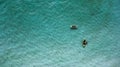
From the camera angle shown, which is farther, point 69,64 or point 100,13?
point 100,13

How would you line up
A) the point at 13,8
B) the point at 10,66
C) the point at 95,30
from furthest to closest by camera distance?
1. the point at 95,30
2. the point at 13,8
3. the point at 10,66

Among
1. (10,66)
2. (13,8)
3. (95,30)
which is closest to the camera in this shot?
(10,66)

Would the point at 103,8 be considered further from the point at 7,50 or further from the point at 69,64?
the point at 7,50

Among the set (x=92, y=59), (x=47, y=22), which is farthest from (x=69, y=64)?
(x=47, y=22)

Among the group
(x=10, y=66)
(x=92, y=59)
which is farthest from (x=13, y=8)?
(x=92, y=59)

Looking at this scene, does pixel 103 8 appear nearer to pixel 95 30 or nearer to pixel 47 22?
pixel 95 30

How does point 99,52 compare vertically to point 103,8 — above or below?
below

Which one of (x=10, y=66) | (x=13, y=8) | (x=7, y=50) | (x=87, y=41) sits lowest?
(x=10, y=66)
